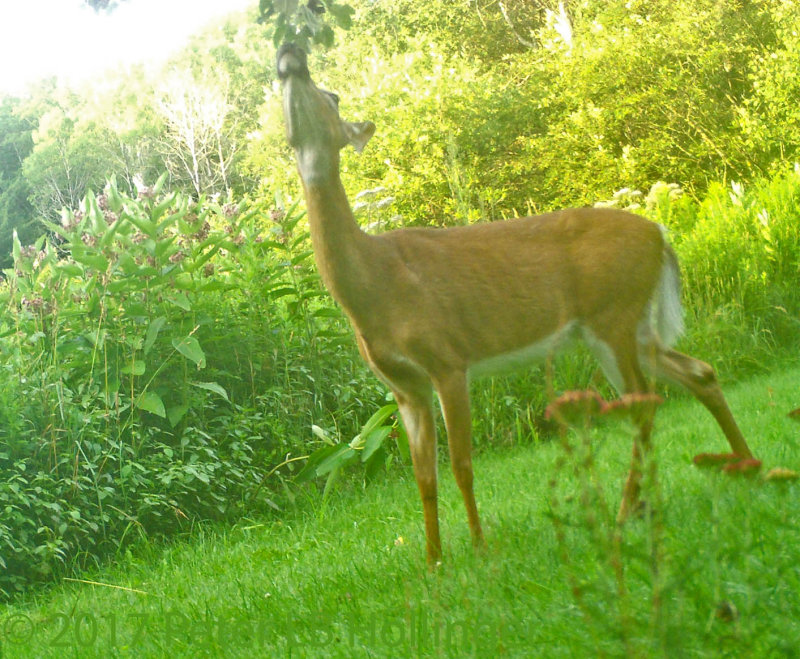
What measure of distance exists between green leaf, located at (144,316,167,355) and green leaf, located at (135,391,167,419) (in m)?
0.24

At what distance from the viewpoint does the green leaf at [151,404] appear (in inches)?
205

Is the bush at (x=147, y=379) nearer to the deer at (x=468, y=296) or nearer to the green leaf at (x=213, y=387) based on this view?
the green leaf at (x=213, y=387)

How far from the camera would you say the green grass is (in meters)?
1.83

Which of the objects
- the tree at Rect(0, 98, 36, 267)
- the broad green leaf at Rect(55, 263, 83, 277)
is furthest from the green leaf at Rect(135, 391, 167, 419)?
the tree at Rect(0, 98, 36, 267)

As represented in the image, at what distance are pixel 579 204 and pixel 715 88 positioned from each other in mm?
2980

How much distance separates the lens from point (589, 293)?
13.5 feet

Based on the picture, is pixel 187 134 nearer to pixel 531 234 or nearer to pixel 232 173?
pixel 232 173

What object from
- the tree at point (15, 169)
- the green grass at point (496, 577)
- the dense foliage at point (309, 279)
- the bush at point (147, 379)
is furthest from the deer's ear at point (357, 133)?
the tree at point (15, 169)

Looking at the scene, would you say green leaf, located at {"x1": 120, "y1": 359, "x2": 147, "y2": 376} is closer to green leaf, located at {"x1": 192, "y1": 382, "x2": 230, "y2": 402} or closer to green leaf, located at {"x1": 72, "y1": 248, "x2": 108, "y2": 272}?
green leaf, located at {"x1": 192, "y1": 382, "x2": 230, "y2": 402}

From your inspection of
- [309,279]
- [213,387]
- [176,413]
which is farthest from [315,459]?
[309,279]

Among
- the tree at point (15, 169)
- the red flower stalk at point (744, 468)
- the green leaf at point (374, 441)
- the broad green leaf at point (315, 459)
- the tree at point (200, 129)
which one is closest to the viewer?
the red flower stalk at point (744, 468)

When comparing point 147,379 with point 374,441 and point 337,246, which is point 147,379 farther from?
point 337,246

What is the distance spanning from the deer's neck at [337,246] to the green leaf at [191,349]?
175 cm

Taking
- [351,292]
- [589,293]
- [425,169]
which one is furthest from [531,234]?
[425,169]
